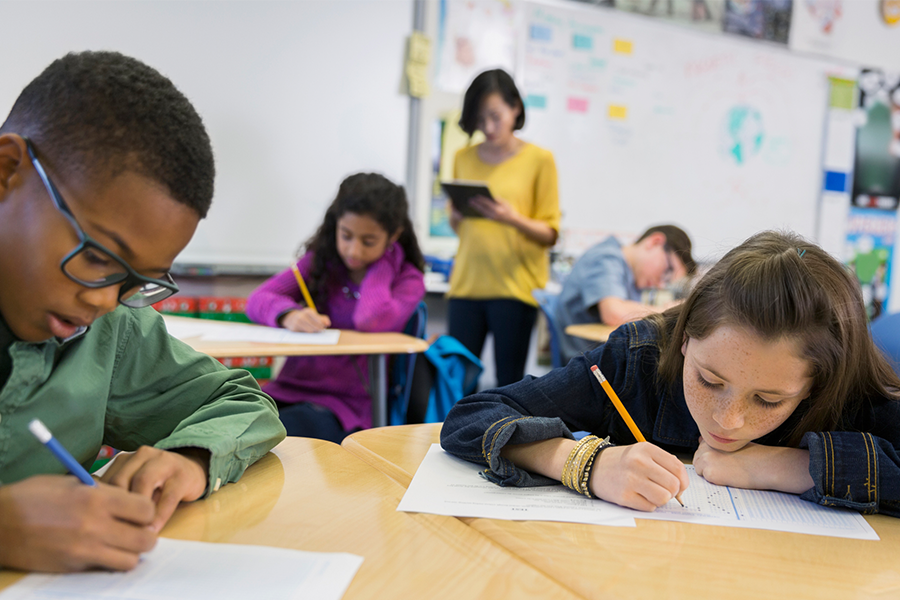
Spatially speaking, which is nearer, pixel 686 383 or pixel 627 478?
pixel 627 478

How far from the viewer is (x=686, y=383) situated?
0.95 metres

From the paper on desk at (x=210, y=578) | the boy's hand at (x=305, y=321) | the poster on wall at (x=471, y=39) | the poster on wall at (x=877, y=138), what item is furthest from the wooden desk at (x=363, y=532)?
the poster on wall at (x=877, y=138)

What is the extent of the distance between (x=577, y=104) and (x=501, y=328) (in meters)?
1.82

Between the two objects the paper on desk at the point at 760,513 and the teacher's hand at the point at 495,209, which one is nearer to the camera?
the paper on desk at the point at 760,513

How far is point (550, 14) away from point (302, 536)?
367cm

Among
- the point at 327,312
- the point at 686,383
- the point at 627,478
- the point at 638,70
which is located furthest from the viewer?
the point at 638,70

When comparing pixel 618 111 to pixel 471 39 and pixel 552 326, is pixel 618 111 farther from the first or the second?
pixel 552 326

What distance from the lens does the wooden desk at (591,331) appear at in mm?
2109

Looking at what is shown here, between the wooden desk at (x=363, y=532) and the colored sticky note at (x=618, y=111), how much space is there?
3591 mm

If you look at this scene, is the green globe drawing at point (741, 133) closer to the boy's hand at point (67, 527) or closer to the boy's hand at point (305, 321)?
the boy's hand at point (305, 321)

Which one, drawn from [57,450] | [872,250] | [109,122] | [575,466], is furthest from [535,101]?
[57,450]

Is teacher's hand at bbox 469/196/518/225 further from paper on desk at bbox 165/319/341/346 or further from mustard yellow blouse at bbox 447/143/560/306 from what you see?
paper on desk at bbox 165/319/341/346

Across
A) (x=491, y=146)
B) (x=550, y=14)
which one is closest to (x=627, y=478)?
(x=491, y=146)

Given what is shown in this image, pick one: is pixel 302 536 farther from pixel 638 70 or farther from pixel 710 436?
pixel 638 70
